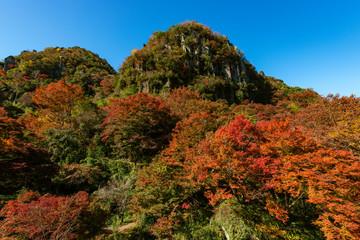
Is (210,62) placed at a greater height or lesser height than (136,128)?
greater

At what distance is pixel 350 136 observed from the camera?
279 inches

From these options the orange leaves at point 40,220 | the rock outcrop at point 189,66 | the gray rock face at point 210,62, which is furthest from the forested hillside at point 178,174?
the gray rock face at point 210,62

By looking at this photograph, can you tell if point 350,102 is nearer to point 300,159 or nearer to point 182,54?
point 300,159

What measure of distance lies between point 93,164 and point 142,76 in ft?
65.5

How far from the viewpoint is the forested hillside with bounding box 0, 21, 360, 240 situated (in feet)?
18.8

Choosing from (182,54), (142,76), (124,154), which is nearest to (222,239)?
(124,154)

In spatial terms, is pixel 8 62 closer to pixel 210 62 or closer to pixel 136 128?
pixel 136 128

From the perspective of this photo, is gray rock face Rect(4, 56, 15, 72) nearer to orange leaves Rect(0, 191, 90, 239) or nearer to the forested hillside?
the forested hillside

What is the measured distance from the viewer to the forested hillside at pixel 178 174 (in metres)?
5.73

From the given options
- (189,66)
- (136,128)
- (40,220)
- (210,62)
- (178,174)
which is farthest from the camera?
(210,62)

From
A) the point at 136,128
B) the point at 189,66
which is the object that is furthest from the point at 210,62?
the point at 136,128

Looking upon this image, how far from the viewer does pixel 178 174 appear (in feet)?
29.8

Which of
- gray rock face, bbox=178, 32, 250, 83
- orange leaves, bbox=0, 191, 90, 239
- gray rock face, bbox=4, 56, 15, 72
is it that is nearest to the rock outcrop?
gray rock face, bbox=178, 32, 250, 83

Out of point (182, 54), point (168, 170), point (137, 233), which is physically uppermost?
point (182, 54)
